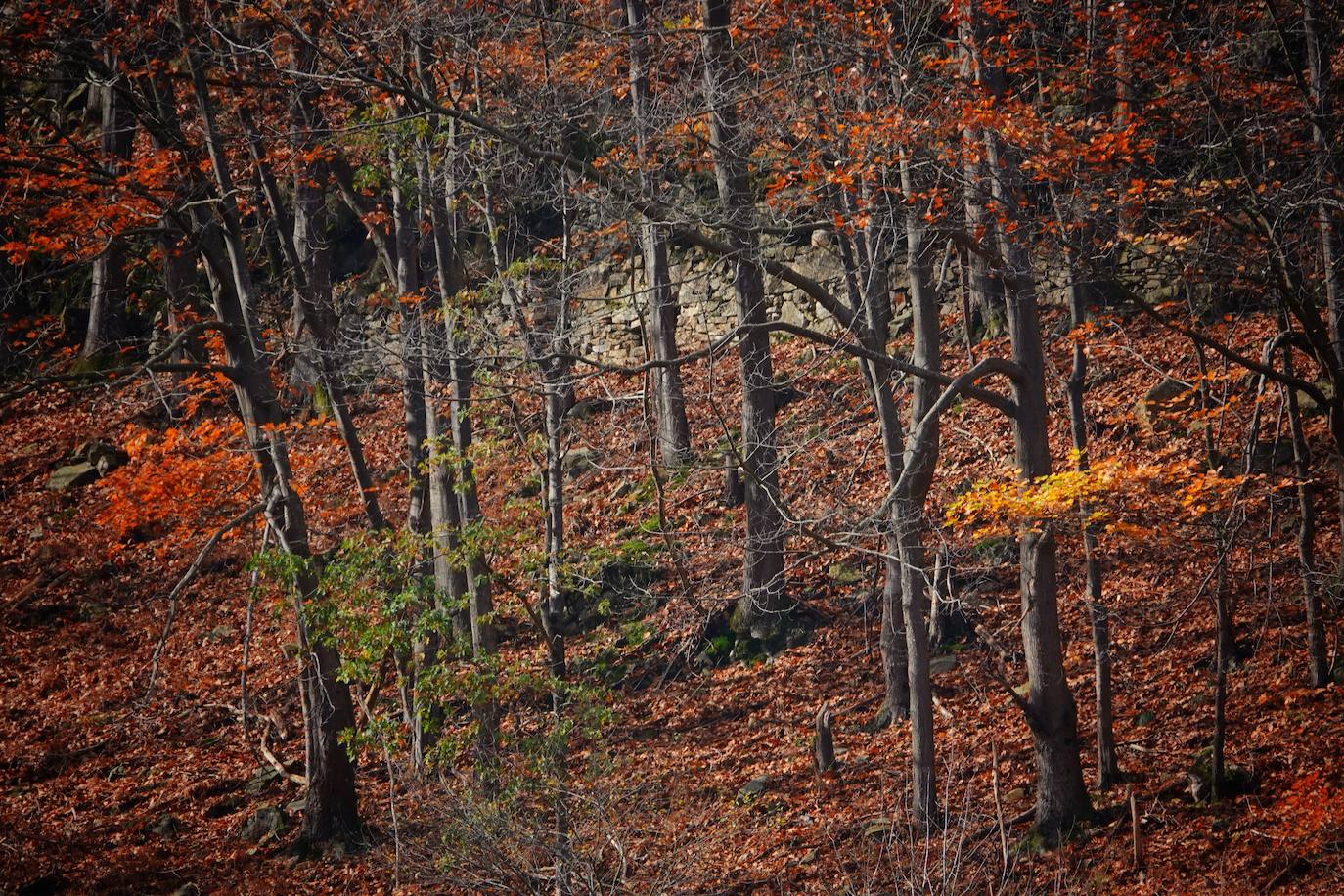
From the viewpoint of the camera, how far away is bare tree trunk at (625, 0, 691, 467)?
41.3ft

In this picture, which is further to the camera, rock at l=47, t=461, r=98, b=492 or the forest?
rock at l=47, t=461, r=98, b=492

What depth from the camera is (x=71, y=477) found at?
1812cm

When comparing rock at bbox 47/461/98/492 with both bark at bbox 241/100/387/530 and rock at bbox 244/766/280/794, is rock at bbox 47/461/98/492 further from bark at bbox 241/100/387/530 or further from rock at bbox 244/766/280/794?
rock at bbox 244/766/280/794

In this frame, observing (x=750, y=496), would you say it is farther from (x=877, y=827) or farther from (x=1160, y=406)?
(x=1160, y=406)

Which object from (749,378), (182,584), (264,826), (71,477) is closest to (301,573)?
(182,584)

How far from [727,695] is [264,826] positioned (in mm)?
5375

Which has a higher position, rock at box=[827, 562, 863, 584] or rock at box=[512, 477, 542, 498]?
rock at box=[512, 477, 542, 498]

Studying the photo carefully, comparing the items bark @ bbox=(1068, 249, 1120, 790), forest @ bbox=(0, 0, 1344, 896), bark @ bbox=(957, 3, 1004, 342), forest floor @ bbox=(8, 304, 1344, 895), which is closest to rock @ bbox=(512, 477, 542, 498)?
forest @ bbox=(0, 0, 1344, 896)

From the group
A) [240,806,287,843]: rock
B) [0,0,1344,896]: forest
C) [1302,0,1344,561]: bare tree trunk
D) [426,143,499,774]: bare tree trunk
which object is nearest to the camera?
[1302,0,1344,561]: bare tree trunk

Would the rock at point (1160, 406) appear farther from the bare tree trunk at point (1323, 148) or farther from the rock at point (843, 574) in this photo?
the bare tree trunk at point (1323, 148)

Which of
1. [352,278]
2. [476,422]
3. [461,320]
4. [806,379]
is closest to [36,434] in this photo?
[352,278]

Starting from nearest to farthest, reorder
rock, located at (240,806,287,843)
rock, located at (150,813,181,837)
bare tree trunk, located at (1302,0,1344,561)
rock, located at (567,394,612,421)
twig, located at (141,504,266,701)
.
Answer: bare tree trunk, located at (1302,0,1344,561) < twig, located at (141,504,266,701) < rock, located at (240,806,287,843) < rock, located at (150,813,181,837) < rock, located at (567,394,612,421)

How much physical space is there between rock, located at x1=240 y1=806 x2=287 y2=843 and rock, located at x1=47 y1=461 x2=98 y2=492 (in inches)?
355

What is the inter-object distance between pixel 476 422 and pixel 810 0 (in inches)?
292
